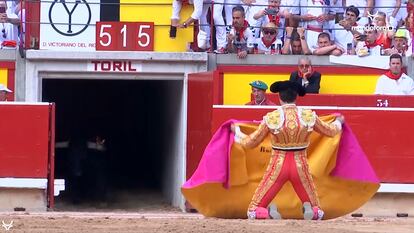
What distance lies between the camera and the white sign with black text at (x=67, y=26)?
564 inches

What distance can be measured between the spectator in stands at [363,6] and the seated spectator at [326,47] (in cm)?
42

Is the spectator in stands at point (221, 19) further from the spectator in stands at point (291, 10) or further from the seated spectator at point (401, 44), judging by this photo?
A: the seated spectator at point (401, 44)

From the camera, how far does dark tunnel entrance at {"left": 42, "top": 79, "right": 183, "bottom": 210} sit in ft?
49.6

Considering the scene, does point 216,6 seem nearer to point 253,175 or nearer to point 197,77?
point 197,77

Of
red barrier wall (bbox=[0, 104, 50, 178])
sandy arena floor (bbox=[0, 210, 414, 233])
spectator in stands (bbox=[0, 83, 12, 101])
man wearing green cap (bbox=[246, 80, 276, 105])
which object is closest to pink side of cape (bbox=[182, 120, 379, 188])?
sandy arena floor (bbox=[0, 210, 414, 233])

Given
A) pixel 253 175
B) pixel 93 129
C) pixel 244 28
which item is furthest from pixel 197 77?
pixel 93 129

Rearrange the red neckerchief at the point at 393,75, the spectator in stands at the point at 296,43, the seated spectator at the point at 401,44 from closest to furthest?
the red neckerchief at the point at 393,75 → the seated spectator at the point at 401,44 → the spectator in stands at the point at 296,43

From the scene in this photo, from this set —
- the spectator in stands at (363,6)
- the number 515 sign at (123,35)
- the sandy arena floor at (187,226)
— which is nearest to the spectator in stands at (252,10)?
the spectator in stands at (363,6)

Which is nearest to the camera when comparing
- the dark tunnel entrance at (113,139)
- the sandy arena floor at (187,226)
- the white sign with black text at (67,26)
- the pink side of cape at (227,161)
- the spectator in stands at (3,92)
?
the sandy arena floor at (187,226)

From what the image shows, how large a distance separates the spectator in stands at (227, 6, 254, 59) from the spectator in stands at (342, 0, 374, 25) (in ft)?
3.99

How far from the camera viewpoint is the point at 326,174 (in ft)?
32.8

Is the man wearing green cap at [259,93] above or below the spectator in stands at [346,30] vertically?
below

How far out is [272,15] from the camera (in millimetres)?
14070

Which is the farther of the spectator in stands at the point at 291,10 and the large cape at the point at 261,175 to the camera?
the spectator in stands at the point at 291,10
